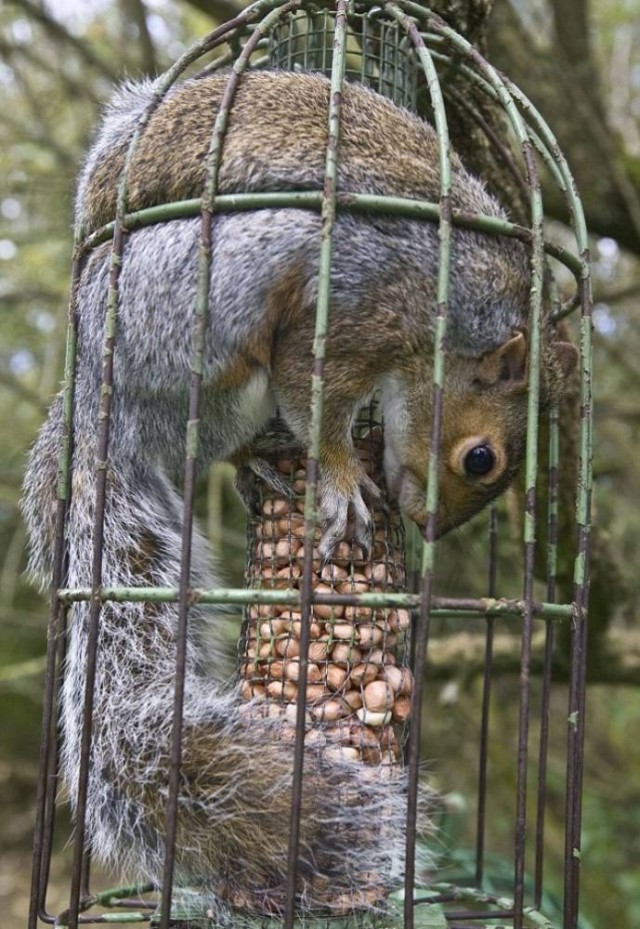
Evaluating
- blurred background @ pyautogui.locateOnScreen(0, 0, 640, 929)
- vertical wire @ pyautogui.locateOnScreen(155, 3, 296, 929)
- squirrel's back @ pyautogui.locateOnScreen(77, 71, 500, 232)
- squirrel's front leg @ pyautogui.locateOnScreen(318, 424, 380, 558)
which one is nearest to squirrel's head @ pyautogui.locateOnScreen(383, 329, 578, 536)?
squirrel's front leg @ pyautogui.locateOnScreen(318, 424, 380, 558)

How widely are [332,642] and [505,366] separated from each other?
513mm

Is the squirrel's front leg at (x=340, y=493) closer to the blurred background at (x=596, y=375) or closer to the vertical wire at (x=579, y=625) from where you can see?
the vertical wire at (x=579, y=625)

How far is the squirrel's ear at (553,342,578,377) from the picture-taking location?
172 cm

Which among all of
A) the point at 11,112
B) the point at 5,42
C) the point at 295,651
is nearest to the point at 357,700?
the point at 295,651

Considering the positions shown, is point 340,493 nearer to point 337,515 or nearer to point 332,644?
point 337,515

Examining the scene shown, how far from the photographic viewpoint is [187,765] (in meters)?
1.33

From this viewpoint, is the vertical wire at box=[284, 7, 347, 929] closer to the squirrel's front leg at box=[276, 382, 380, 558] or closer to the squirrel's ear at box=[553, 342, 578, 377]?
the squirrel's front leg at box=[276, 382, 380, 558]

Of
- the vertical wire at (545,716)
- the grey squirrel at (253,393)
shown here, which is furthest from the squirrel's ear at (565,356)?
the vertical wire at (545,716)

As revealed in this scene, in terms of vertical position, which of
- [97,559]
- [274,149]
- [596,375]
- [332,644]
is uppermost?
[596,375]

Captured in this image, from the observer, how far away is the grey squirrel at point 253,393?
1.30 m

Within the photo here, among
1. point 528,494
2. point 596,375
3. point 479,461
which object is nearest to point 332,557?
point 479,461

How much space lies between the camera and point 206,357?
59.7 inches

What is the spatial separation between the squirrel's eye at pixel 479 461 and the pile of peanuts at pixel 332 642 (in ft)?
0.45

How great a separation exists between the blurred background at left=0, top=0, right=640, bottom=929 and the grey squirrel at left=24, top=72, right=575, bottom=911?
712mm
